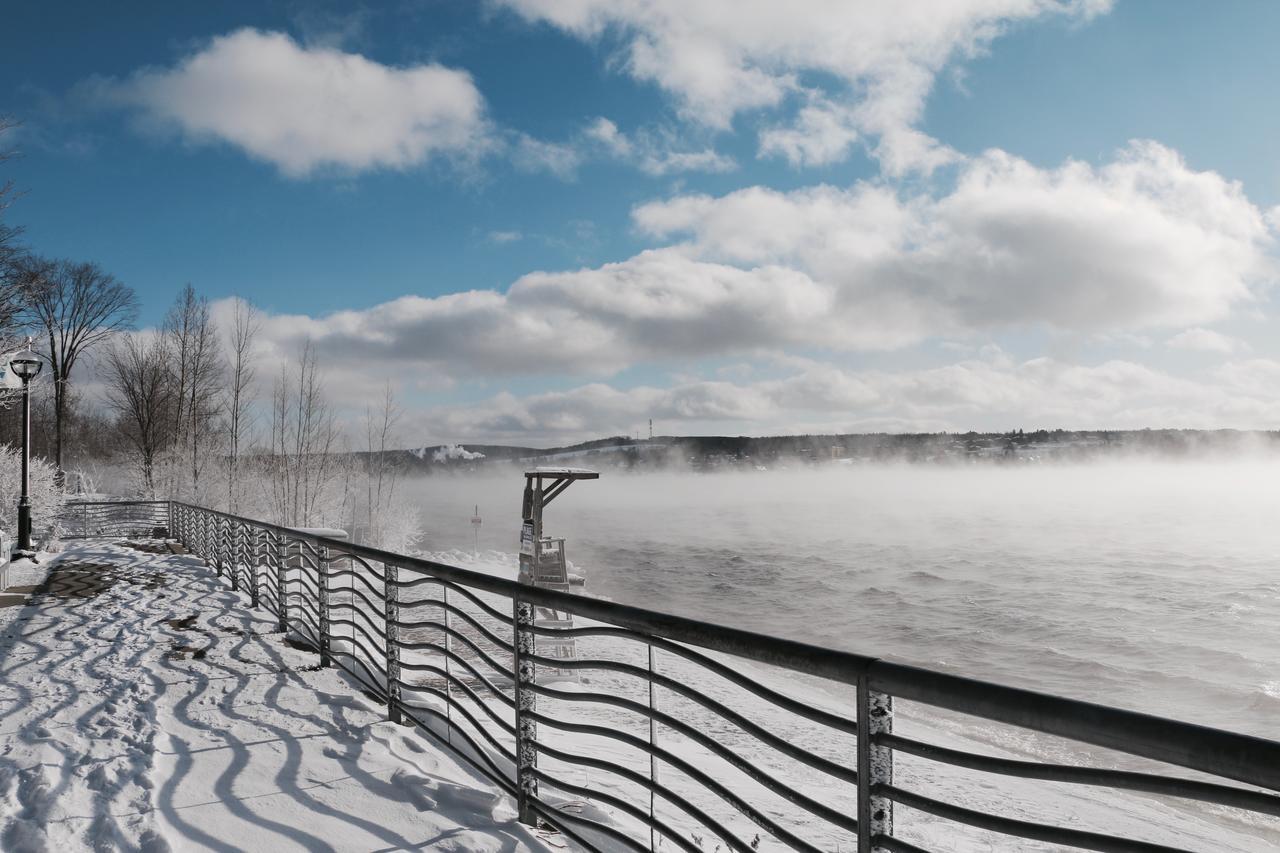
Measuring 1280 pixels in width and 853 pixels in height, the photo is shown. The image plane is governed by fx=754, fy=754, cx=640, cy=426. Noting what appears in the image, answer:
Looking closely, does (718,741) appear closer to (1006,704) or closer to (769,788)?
(769,788)

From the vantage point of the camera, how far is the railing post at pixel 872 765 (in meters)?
1.92

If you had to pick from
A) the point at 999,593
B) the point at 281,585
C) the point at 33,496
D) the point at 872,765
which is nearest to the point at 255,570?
the point at 281,585

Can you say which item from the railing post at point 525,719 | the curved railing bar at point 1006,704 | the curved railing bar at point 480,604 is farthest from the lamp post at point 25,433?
the curved railing bar at point 1006,704

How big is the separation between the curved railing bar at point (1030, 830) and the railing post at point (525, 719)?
181 centimetres

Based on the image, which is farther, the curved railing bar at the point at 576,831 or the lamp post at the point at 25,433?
the lamp post at the point at 25,433

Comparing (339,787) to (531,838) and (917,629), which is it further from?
(917,629)

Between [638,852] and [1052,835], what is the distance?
67.4 inches

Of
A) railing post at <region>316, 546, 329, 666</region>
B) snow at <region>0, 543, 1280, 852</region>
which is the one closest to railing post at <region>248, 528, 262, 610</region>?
snow at <region>0, 543, 1280, 852</region>

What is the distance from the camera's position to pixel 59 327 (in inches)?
1357

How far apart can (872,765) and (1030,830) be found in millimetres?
384

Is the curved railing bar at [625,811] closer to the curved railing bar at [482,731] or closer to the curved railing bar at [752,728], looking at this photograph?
the curved railing bar at [482,731]

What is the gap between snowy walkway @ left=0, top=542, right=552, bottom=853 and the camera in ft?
10.1

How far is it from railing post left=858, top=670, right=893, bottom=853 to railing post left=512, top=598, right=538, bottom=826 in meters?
1.69

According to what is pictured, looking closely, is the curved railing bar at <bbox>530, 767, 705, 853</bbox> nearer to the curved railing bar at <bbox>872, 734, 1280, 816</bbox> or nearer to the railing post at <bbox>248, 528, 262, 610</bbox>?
the curved railing bar at <bbox>872, 734, 1280, 816</bbox>
